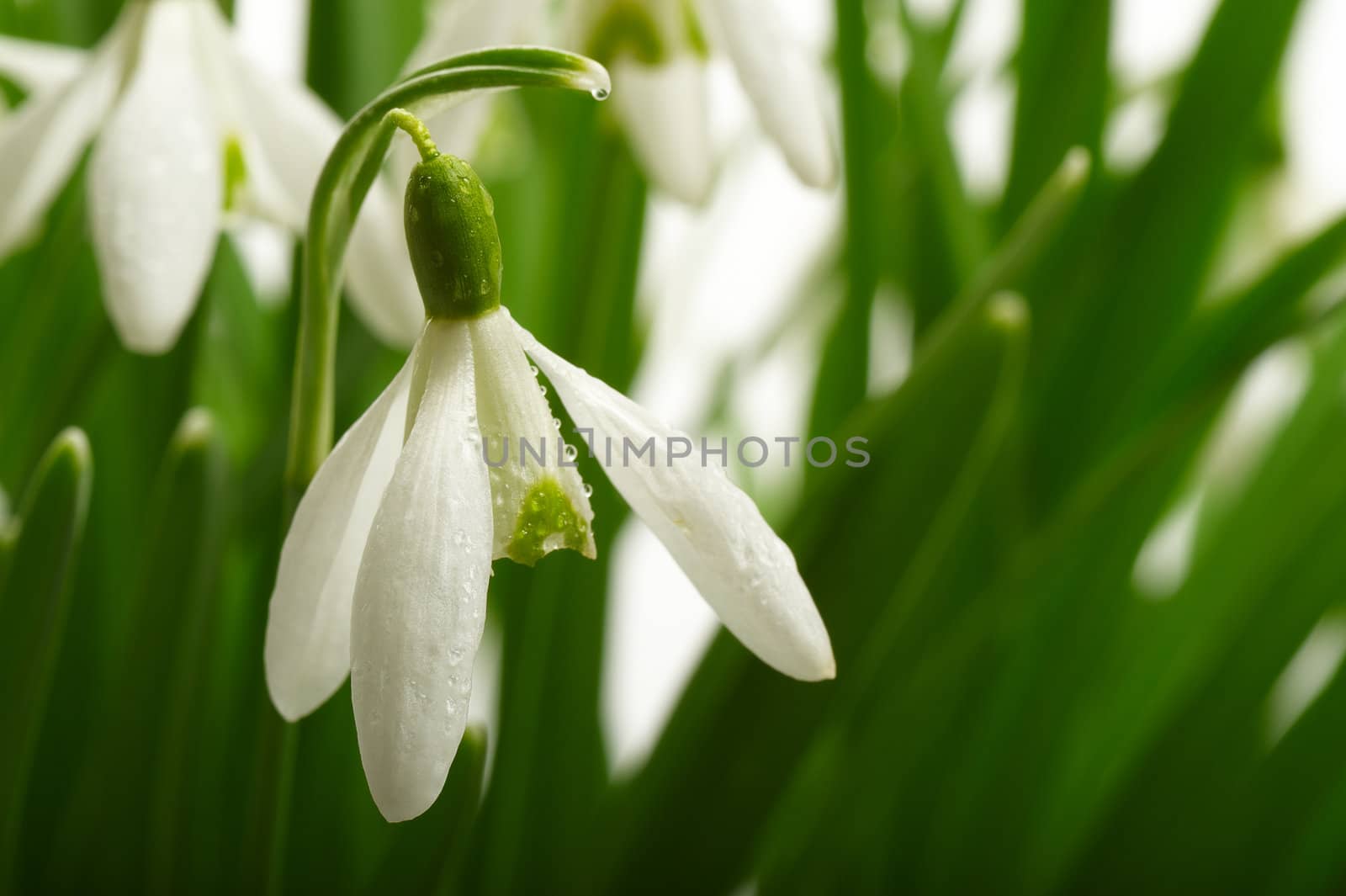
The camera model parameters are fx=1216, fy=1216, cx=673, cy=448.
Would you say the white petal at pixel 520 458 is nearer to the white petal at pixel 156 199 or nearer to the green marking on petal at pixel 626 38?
the white petal at pixel 156 199

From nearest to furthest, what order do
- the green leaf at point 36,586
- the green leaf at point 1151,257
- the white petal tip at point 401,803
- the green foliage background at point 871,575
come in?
the white petal tip at point 401,803
the green leaf at point 36,586
the green foliage background at point 871,575
the green leaf at point 1151,257

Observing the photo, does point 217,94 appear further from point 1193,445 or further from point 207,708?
point 1193,445

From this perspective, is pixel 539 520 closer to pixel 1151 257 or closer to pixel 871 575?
pixel 871 575

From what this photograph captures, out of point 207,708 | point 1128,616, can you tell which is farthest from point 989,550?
point 207,708

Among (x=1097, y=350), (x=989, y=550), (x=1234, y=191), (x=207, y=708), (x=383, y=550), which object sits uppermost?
(x=1234, y=191)

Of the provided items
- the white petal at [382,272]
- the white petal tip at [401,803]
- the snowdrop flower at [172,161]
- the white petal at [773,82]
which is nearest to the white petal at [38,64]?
the snowdrop flower at [172,161]

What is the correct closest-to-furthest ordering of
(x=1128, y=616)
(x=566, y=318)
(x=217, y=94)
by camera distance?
1. (x=217, y=94)
2. (x=566, y=318)
3. (x=1128, y=616)
